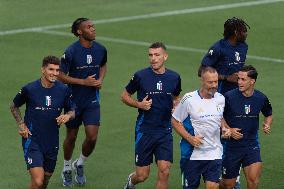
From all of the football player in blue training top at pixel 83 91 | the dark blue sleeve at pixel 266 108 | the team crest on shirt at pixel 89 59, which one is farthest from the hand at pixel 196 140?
the team crest on shirt at pixel 89 59

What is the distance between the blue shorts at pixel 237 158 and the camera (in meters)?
16.4

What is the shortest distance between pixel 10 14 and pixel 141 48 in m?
5.64

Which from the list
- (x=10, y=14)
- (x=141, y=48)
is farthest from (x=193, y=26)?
(x=10, y=14)

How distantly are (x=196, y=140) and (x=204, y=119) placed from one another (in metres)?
0.33

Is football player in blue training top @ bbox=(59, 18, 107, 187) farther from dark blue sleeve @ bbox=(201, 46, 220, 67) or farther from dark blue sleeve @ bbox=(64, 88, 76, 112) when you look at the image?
dark blue sleeve @ bbox=(201, 46, 220, 67)

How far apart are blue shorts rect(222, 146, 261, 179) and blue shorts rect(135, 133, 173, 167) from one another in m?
0.84

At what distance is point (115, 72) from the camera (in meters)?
25.5

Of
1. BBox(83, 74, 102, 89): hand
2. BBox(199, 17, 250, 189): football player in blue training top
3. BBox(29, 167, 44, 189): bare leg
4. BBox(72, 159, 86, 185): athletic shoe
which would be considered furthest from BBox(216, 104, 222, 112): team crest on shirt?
BBox(72, 159, 86, 185): athletic shoe

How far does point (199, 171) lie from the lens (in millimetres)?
15734

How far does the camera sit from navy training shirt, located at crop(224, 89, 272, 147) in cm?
1625

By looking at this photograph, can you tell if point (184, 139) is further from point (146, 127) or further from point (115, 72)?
point (115, 72)

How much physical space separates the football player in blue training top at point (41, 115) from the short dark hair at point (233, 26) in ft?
9.83

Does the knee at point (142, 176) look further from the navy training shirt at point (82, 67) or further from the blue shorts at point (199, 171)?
the navy training shirt at point (82, 67)

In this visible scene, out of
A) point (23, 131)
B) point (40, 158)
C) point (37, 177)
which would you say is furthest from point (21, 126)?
point (37, 177)
